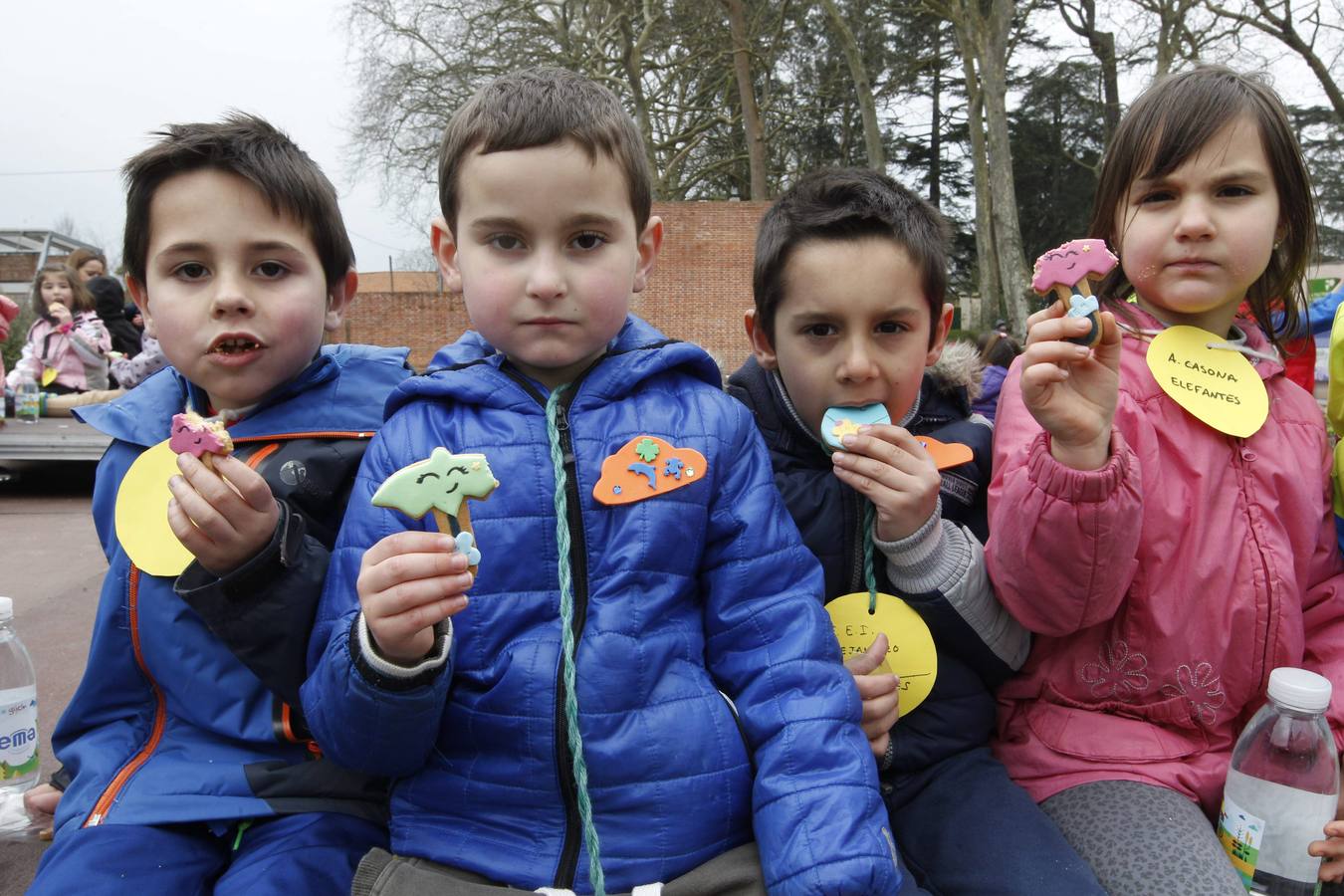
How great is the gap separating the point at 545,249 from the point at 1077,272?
0.78 m

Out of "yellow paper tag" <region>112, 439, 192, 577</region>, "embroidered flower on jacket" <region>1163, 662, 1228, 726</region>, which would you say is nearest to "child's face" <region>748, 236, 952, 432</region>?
"embroidered flower on jacket" <region>1163, 662, 1228, 726</region>

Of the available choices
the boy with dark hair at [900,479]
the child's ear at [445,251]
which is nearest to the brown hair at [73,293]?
the child's ear at [445,251]

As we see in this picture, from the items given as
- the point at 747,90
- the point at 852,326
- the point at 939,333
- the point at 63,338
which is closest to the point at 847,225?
the point at 852,326

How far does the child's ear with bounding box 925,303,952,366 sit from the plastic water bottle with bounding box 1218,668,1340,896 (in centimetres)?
76

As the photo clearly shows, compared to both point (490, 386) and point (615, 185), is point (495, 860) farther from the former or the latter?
point (615, 185)

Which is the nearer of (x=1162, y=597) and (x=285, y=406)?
(x=1162, y=597)

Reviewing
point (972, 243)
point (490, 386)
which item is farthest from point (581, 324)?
point (972, 243)

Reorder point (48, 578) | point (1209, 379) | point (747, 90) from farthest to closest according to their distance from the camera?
point (747, 90)
point (48, 578)
point (1209, 379)

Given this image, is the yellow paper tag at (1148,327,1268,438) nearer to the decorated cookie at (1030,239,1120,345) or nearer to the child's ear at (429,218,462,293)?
the decorated cookie at (1030,239,1120,345)

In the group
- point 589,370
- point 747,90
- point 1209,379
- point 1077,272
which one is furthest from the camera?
point 747,90

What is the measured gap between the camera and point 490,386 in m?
1.39

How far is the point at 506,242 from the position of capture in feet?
4.50

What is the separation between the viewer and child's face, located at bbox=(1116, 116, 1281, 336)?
1.51m

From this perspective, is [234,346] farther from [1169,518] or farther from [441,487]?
[1169,518]
